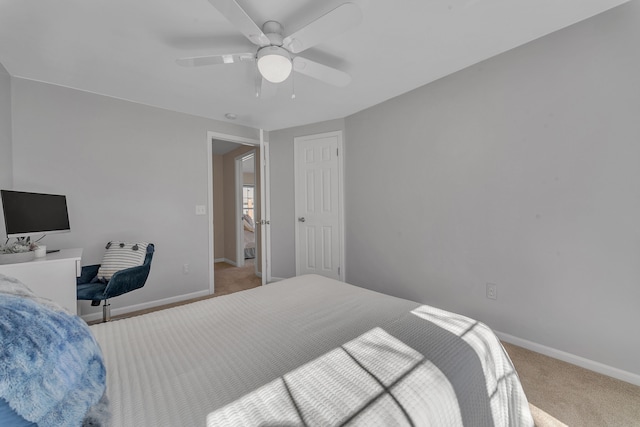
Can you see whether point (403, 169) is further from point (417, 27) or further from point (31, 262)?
point (31, 262)

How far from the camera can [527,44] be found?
1914mm

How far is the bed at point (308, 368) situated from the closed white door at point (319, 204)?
2088 millimetres

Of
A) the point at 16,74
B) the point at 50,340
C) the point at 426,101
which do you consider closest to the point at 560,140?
the point at 426,101

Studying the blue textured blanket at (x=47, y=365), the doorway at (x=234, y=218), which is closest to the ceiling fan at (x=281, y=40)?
the blue textured blanket at (x=47, y=365)

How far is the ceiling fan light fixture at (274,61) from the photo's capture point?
1.58m

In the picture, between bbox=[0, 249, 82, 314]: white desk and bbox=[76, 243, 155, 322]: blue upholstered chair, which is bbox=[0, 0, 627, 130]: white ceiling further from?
bbox=[76, 243, 155, 322]: blue upholstered chair

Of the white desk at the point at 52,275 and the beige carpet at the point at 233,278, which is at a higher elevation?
the white desk at the point at 52,275

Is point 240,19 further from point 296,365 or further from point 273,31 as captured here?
point 296,365

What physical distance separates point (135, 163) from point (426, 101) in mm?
3144

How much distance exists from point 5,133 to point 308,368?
10.1 feet

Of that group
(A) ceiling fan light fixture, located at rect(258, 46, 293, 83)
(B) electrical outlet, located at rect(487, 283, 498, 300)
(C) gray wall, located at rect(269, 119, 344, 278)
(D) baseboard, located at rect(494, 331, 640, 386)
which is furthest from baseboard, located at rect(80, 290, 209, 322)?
(D) baseboard, located at rect(494, 331, 640, 386)

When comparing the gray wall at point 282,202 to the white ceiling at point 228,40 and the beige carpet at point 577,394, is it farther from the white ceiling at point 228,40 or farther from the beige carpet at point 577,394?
the beige carpet at point 577,394

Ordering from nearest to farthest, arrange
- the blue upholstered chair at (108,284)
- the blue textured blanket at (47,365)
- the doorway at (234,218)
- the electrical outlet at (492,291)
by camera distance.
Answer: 1. the blue textured blanket at (47,365)
2. the blue upholstered chair at (108,284)
3. the electrical outlet at (492,291)
4. the doorway at (234,218)

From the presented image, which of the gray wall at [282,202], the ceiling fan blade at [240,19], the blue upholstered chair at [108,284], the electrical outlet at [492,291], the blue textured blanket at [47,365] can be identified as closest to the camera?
the blue textured blanket at [47,365]
